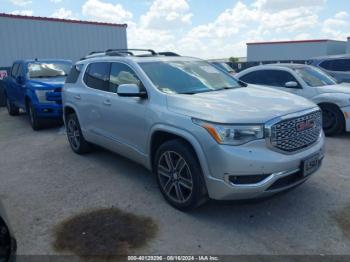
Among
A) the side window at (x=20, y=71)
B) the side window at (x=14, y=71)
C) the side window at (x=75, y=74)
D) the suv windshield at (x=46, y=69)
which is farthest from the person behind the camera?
the side window at (x=14, y=71)

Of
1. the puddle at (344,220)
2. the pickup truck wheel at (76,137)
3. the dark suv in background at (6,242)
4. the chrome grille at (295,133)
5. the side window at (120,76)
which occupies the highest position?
the side window at (120,76)

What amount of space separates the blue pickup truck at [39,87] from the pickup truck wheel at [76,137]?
2.40 meters

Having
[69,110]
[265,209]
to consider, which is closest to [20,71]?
[69,110]

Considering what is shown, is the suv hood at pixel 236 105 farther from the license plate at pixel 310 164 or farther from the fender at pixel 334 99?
the fender at pixel 334 99

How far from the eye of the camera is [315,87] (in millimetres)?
7281

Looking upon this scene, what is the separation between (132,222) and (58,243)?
79cm

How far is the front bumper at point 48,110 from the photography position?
→ 27.8ft

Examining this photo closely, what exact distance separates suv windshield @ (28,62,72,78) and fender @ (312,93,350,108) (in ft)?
22.4

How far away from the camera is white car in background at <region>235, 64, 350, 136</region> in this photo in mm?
6922

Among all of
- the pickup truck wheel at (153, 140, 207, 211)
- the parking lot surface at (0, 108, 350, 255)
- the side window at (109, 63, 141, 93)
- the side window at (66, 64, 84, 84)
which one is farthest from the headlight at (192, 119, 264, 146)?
the side window at (66, 64, 84, 84)

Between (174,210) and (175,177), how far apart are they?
40 cm

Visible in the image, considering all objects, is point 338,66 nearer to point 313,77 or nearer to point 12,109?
point 313,77

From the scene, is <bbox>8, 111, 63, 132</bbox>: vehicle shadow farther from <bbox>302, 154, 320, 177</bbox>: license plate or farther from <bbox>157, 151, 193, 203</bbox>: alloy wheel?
<bbox>302, 154, 320, 177</bbox>: license plate

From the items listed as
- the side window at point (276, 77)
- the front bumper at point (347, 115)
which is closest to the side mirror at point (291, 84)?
the side window at point (276, 77)
